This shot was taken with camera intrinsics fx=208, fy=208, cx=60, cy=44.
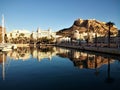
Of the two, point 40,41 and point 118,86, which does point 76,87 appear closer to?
point 118,86

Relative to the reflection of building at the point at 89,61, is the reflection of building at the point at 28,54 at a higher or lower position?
lower

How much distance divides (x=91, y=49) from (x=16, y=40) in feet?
420

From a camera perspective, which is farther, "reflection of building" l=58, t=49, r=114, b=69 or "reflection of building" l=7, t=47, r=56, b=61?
"reflection of building" l=7, t=47, r=56, b=61

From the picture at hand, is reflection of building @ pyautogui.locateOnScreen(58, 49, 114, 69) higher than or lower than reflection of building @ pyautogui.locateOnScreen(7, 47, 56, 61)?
higher

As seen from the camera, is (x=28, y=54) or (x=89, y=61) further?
(x=28, y=54)

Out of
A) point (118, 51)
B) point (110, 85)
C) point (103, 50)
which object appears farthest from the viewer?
point (103, 50)

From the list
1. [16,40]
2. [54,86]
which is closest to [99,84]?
[54,86]

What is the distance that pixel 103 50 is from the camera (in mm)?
55531

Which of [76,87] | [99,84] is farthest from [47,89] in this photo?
[99,84]

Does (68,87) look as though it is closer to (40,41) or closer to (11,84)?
(11,84)

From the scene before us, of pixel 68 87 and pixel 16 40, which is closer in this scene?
pixel 68 87

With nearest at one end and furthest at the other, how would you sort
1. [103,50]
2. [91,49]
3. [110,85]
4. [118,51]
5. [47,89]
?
[47,89], [110,85], [118,51], [103,50], [91,49]

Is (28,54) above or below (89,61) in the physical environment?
below

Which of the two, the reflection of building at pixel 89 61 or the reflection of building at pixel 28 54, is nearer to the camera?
the reflection of building at pixel 89 61
